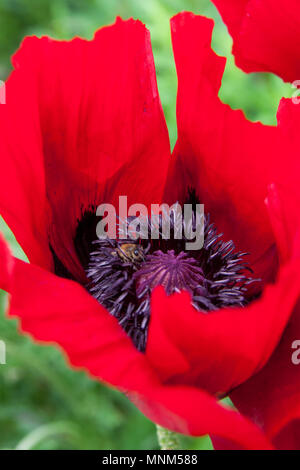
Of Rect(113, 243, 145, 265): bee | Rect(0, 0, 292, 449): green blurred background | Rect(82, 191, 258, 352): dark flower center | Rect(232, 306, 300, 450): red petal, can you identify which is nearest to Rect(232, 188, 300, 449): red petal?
Rect(232, 306, 300, 450): red petal

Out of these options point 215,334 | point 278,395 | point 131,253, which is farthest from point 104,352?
point 131,253

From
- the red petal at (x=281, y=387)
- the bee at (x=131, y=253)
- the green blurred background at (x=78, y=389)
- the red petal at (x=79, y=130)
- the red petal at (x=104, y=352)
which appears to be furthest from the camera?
the green blurred background at (x=78, y=389)

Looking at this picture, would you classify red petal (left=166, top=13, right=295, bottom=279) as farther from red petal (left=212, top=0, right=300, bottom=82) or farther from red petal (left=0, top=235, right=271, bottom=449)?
red petal (left=0, top=235, right=271, bottom=449)

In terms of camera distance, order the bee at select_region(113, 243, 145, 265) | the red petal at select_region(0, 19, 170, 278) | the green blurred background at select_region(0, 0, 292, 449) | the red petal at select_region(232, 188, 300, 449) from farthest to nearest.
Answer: the green blurred background at select_region(0, 0, 292, 449) → the bee at select_region(113, 243, 145, 265) → the red petal at select_region(0, 19, 170, 278) → the red petal at select_region(232, 188, 300, 449)

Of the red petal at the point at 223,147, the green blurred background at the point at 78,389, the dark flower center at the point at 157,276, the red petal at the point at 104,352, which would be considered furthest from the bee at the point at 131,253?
the green blurred background at the point at 78,389

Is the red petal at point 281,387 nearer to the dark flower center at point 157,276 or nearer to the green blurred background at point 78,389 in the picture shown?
the dark flower center at point 157,276

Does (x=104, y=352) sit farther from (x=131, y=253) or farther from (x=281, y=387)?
(x=131, y=253)
